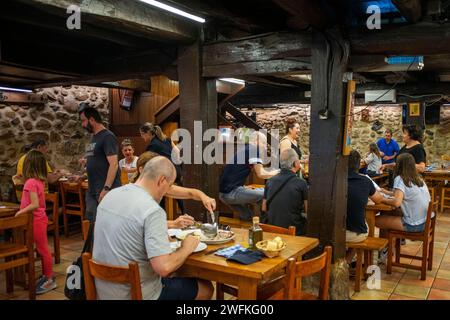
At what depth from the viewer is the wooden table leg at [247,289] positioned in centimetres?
217

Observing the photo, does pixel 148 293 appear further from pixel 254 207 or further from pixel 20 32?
pixel 20 32

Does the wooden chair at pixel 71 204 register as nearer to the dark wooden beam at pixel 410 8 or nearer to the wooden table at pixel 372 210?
the wooden table at pixel 372 210

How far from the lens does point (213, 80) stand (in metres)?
4.34

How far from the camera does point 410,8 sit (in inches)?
112

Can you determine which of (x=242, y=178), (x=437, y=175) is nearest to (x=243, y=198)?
(x=242, y=178)

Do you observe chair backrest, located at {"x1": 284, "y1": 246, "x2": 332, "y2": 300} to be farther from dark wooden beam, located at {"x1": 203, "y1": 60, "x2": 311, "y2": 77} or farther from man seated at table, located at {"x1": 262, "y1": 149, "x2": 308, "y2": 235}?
dark wooden beam, located at {"x1": 203, "y1": 60, "x2": 311, "y2": 77}

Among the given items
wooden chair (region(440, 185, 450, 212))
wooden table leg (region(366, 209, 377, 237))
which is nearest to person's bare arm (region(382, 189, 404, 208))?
wooden table leg (region(366, 209, 377, 237))

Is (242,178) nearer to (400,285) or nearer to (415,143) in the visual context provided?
(400,285)

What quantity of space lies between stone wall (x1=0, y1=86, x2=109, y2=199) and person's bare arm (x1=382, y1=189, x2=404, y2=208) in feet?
18.5

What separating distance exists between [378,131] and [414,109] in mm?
2125

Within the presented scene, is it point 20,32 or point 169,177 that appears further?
point 20,32

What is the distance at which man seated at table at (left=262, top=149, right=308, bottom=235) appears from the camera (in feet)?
11.7
